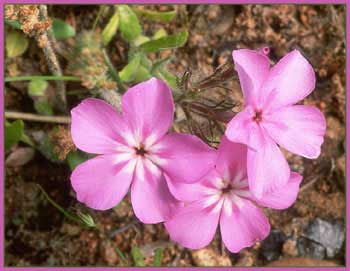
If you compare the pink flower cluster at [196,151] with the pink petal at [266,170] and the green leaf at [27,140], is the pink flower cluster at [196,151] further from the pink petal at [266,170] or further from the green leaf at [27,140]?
the green leaf at [27,140]

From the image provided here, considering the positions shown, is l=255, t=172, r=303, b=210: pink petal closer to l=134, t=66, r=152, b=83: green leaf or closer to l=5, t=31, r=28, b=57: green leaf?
l=134, t=66, r=152, b=83: green leaf

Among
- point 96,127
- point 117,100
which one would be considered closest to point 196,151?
point 96,127

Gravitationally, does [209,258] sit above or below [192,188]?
below

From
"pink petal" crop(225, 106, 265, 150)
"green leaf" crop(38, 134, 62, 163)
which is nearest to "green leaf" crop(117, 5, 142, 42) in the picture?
"green leaf" crop(38, 134, 62, 163)

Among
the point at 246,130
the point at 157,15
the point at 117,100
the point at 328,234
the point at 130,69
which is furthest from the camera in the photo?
the point at 328,234

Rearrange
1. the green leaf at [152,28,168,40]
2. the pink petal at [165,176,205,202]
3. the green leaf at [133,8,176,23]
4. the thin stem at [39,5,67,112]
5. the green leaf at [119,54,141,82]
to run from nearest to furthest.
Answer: the pink petal at [165,176,205,202] < the thin stem at [39,5,67,112] < the green leaf at [119,54,141,82] < the green leaf at [133,8,176,23] < the green leaf at [152,28,168,40]

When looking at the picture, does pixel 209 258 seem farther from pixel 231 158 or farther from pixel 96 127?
pixel 96 127

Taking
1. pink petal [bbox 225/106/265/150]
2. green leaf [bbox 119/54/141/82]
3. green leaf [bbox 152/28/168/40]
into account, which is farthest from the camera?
green leaf [bbox 152/28/168/40]
